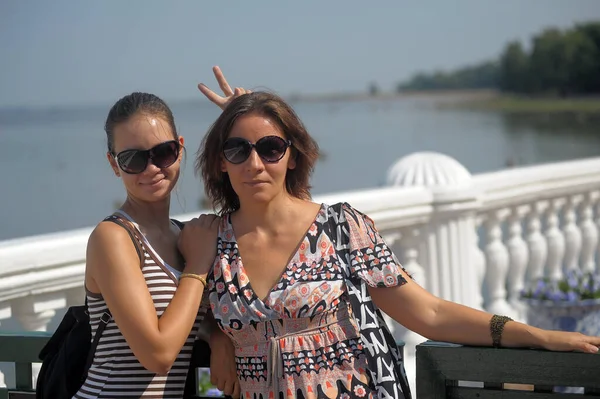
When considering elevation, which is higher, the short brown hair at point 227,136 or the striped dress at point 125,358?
the short brown hair at point 227,136

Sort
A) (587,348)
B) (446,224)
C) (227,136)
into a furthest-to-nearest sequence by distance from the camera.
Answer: (446,224), (227,136), (587,348)

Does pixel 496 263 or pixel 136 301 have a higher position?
pixel 496 263

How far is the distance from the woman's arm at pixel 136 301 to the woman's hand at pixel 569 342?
89 cm

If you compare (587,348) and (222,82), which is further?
(222,82)

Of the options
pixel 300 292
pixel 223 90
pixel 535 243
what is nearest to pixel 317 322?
pixel 300 292

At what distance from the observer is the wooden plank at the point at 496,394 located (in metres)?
2.52

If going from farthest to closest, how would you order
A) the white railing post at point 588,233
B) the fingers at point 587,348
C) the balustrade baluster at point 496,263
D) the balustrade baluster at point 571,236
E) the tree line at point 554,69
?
the tree line at point 554,69
the white railing post at point 588,233
the balustrade baluster at point 571,236
the balustrade baluster at point 496,263
the fingers at point 587,348

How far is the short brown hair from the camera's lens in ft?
8.75

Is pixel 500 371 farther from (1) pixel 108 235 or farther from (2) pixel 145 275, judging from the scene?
(1) pixel 108 235

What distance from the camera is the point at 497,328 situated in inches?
101

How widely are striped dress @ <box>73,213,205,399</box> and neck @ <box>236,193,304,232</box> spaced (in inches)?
9.9

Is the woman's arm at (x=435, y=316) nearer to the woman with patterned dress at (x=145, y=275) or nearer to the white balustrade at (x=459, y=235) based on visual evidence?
the woman with patterned dress at (x=145, y=275)

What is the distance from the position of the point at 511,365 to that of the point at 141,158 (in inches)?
43.7

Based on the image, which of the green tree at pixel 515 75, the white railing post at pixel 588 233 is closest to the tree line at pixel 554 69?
the green tree at pixel 515 75
